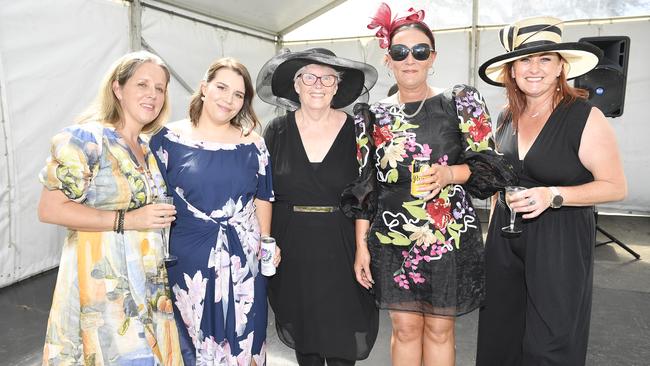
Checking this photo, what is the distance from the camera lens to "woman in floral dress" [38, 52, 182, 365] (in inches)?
65.2

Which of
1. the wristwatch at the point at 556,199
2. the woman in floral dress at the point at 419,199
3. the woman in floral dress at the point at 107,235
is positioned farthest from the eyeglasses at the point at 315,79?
the wristwatch at the point at 556,199

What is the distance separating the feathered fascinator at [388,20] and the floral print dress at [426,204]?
35 centimetres

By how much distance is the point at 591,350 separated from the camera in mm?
3184

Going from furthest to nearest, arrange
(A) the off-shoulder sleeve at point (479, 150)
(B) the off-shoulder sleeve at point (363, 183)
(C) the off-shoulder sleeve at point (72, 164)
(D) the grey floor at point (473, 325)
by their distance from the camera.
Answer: (D) the grey floor at point (473, 325), (B) the off-shoulder sleeve at point (363, 183), (A) the off-shoulder sleeve at point (479, 150), (C) the off-shoulder sleeve at point (72, 164)

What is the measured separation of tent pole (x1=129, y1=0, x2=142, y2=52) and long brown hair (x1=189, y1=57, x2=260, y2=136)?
382cm

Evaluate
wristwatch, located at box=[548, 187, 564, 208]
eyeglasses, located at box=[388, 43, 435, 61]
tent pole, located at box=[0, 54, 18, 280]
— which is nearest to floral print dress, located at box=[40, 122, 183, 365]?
eyeglasses, located at box=[388, 43, 435, 61]

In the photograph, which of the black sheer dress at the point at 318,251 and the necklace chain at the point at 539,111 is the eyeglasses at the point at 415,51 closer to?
the black sheer dress at the point at 318,251

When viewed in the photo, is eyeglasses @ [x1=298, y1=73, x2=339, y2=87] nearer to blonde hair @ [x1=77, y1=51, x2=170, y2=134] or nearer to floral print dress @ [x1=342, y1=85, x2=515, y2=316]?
floral print dress @ [x1=342, y1=85, x2=515, y2=316]

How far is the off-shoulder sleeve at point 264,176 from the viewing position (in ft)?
6.98

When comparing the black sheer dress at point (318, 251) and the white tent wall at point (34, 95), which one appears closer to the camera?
the black sheer dress at point (318, 251)

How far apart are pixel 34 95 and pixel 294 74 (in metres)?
3.17

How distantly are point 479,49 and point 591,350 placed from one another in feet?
18.1

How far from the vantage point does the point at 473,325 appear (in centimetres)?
364

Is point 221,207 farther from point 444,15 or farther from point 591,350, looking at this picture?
point 444,15
